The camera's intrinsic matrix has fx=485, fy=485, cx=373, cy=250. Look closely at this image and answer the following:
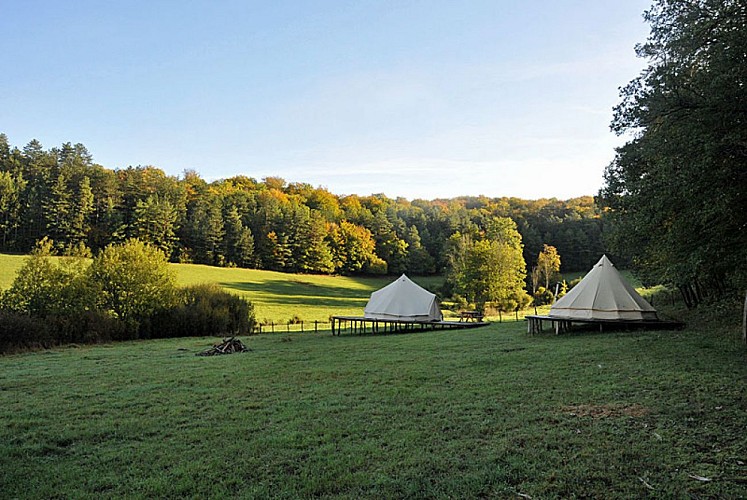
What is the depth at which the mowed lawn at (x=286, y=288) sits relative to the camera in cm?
3688

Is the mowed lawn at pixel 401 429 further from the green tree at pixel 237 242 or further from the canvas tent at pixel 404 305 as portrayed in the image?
the green tree at pixel 237 242

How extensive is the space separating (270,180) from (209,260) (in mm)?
23773

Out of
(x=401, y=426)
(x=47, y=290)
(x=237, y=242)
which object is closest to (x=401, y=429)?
(x=401, y=426)

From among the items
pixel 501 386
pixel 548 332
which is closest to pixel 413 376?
pixel 501 386

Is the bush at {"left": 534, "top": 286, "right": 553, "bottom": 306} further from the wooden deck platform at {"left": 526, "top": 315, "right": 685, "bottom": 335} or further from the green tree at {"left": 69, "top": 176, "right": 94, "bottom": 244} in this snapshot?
the green tree at {"left": 69, "top": 176, "right": 94, "bottom": 244}

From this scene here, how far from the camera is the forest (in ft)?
155

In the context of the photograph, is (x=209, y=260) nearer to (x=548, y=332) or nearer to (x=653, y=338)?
(x=548, y=332)

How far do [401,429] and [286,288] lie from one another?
142 feet

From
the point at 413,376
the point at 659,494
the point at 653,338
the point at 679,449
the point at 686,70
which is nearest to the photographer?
the point at 659,494

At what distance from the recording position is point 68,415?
7473 millimetres

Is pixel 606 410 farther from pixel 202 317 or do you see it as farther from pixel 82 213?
pixel 82 213

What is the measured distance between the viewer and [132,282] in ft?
84.0

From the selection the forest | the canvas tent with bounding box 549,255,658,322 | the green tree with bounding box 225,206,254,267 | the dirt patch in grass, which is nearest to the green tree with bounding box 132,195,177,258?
the forest

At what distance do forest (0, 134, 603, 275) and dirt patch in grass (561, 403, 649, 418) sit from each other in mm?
45566
